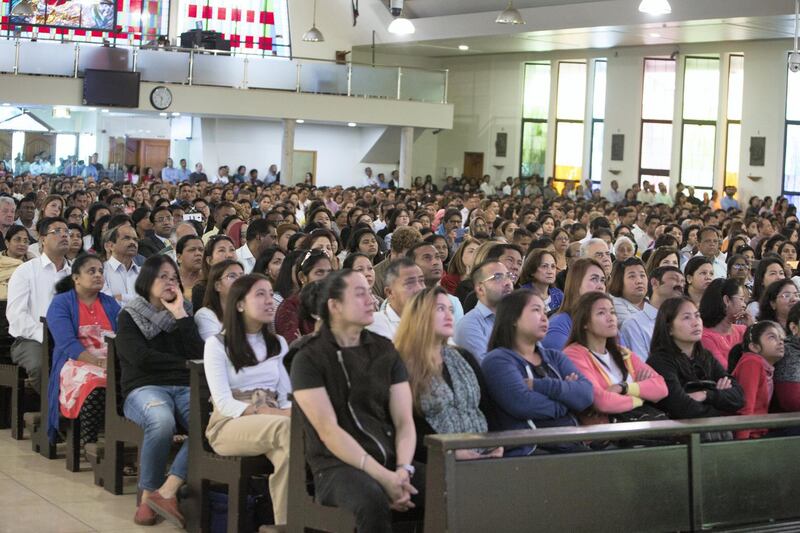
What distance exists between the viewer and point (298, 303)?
256 inches

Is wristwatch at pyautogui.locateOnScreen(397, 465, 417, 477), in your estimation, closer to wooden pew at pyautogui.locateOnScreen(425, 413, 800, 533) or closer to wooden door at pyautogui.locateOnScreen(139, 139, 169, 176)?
wooden pew at pyautogui.locateOnScreen(425, 413, 800, 533)

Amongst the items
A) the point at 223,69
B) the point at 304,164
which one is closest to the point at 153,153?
the point at 304,164

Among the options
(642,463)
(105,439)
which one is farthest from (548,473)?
(105,439)

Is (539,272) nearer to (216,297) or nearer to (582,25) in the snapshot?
(216,297)

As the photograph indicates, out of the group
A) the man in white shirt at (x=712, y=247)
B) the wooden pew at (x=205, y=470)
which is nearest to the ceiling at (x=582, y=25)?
the man in white shirt at (x=712, y=247)

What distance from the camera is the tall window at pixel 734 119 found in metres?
27.2

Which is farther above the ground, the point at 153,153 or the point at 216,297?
the point at 153,153

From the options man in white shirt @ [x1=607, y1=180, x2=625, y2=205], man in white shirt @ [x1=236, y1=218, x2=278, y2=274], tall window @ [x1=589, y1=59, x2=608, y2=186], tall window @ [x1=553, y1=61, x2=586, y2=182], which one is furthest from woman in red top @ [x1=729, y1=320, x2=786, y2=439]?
tall window @ [x1=553, y1=61, x2=586, y2=182]

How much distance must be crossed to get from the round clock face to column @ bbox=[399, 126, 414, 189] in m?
5.55

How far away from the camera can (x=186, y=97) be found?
24.8 m

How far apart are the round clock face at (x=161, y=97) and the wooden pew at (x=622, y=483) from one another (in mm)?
20860

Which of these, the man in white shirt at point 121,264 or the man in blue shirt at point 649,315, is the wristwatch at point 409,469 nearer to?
the man in blue shirt at point 649,315

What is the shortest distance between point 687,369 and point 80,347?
316 centimetres

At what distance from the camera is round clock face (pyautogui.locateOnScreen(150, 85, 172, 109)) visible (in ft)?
80.4
